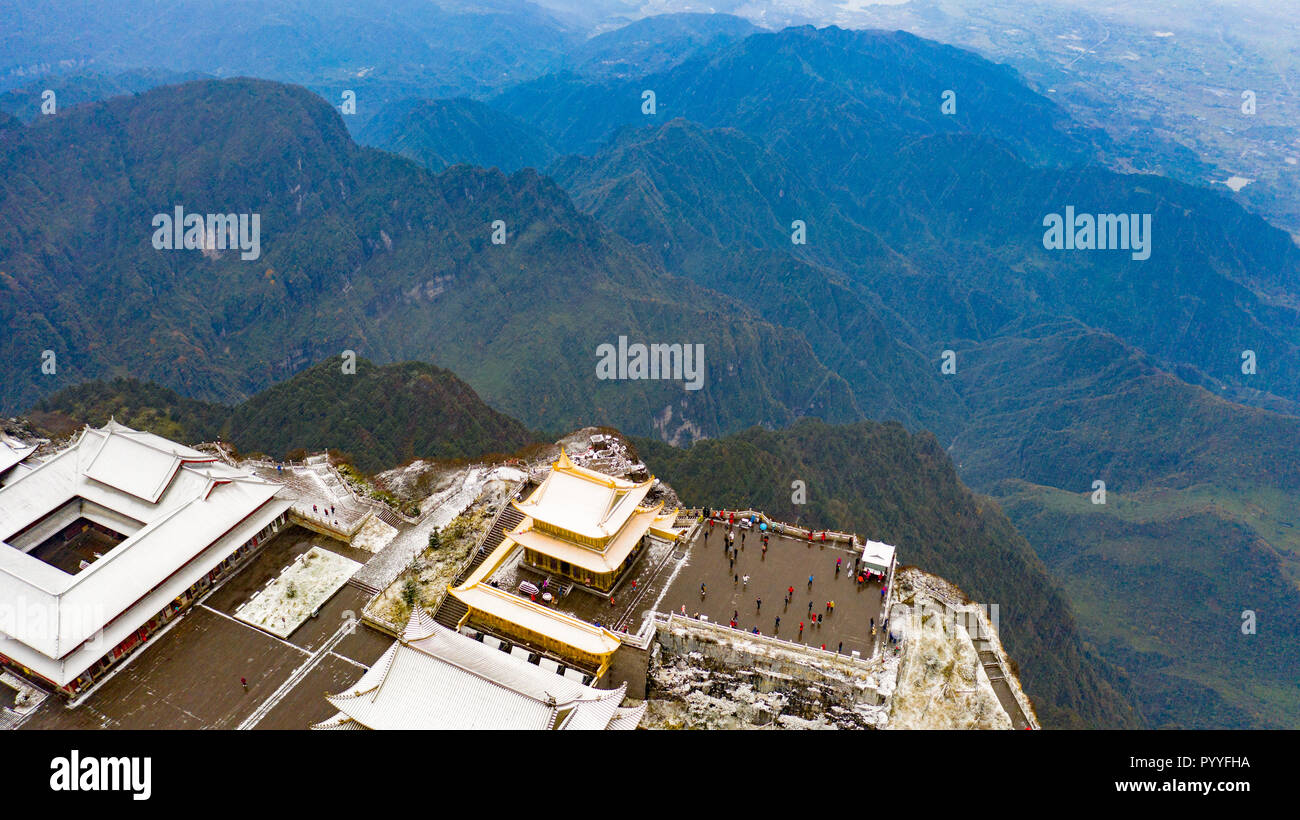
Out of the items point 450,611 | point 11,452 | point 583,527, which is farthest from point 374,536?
point 11,452

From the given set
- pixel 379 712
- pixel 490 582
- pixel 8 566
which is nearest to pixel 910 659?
pixel 490 582

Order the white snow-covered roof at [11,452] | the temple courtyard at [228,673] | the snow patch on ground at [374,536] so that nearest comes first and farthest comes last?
the temple courtyard at [228,673]
the snow patch on ground at [374,536]
the white snow-covered roof at [11,452]

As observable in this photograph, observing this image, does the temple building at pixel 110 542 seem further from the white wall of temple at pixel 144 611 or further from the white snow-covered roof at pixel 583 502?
the white snow-covered roof at pixel 583 502

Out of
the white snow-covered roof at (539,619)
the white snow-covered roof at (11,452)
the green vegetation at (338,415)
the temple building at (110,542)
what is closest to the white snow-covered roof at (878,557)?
the white snow-covered roof at (539,619)

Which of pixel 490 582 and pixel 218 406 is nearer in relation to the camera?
pixel 490 582

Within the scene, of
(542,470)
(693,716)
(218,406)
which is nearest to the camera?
(693,716)

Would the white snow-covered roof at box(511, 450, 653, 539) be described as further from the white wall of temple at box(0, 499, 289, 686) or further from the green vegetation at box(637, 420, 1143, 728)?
the green vegetation at box(637, 420, 1143, 728)
